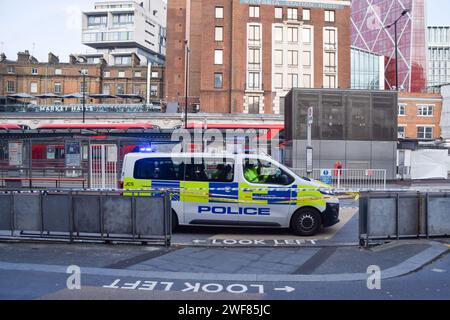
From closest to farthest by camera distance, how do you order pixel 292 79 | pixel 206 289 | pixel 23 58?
pixel 206 289, pixel 292 79, pixel 23 58

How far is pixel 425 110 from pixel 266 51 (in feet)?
80.8

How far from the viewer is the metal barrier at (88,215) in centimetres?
846

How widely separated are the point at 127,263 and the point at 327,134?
1785 centimetres

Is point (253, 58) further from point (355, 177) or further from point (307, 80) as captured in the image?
point (355, 177)

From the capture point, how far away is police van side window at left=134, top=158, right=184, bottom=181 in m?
10.4

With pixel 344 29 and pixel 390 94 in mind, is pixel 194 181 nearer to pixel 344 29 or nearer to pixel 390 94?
pixel 390 94

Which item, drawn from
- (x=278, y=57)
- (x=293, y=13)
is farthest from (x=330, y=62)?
(x=293, y=13)

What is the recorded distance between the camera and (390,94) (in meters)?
23.4

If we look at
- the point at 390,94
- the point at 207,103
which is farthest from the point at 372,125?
the point at 207,103

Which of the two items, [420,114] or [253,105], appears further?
[420,114]

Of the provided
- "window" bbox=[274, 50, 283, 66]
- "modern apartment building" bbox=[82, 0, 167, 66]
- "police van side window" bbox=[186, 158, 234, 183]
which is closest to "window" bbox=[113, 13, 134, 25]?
"modern apartment building" bbox=[82, 0, 167, 66]

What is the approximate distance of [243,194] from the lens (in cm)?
1002

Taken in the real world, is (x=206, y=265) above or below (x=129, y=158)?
below

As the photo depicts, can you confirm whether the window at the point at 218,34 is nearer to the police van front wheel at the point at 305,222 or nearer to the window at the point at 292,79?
the window at the point at 292,79
